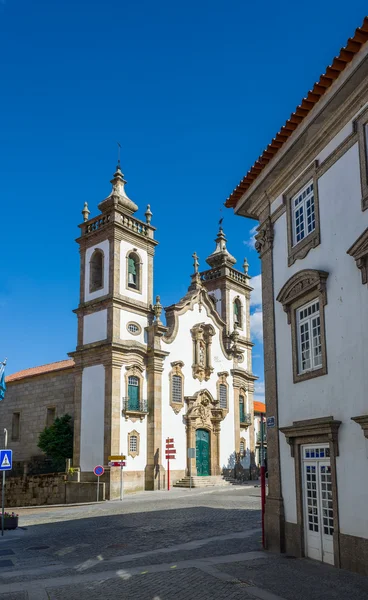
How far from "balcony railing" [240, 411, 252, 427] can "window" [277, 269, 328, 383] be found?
2846cm

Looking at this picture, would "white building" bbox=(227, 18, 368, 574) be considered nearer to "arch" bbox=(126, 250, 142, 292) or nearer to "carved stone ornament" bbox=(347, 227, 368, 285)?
"carved stone ornament" bbox=(347, 227, 368, 285)

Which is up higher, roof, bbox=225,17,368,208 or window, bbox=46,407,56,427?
roof, bbox=225,17,368,208

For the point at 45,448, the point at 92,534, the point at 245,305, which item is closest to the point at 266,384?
the point at 92,534

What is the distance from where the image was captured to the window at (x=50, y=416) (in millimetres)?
35391

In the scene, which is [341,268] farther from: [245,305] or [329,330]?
[245,305]

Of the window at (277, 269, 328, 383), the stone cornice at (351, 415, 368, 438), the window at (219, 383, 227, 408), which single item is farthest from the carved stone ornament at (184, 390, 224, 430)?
the stone cornice at (351, 415, 368, 438)

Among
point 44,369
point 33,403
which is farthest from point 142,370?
point 44,369

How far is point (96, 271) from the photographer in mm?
33062

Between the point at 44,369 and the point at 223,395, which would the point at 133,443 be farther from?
the point at 44,369

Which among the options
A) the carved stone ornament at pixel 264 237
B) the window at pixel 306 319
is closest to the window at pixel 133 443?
the carved stone ornament at pixel 264 237

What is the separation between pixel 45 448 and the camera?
108 ft

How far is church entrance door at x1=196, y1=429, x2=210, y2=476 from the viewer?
114 ft

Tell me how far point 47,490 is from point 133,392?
6.46m

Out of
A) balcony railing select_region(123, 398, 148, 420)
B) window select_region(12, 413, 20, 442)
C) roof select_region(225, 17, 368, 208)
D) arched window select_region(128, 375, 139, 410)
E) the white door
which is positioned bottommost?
the white door
